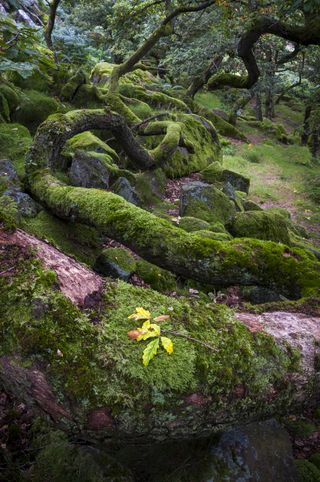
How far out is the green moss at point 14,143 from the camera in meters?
6.36

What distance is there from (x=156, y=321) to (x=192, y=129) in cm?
1120

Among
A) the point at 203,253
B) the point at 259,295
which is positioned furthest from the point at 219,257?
the point at 259,295

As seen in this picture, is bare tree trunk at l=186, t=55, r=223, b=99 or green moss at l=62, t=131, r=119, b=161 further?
bare tree trunk at l=186, t=55, r=223, b=99

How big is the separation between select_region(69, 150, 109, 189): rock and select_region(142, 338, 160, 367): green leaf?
15.0ft

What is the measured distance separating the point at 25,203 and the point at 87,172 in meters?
1.60

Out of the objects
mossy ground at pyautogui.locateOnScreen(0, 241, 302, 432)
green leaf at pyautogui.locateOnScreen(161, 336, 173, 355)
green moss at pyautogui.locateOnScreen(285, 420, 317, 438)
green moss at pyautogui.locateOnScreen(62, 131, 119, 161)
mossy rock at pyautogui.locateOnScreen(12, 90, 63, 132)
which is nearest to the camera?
mossy ground at pyautogui.locateOnScreen(0, 241, 302, 432)

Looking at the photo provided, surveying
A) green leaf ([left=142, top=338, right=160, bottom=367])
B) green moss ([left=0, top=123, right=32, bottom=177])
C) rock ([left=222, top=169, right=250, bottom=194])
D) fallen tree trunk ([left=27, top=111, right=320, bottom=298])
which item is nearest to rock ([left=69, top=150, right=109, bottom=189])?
green moss ([left=0, top=123, right=32, bottom=177])

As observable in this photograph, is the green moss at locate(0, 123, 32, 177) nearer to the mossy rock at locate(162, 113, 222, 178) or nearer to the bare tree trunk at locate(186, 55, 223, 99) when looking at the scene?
the mossy rock at locate(162, 113, 222, 178)

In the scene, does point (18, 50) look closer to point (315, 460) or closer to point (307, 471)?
point (307, 471)

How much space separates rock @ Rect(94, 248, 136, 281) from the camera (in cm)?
475

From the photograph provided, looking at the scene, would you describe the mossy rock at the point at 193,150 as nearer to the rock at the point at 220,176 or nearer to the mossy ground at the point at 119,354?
the rock at the point at 220,176

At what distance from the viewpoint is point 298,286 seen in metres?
3.36

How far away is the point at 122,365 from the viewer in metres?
1.79

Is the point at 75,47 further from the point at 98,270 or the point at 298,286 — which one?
the point at 298,286
